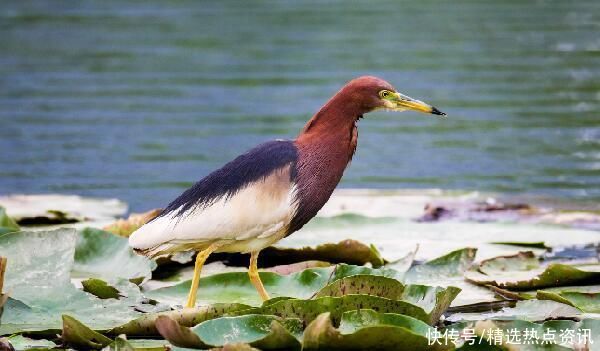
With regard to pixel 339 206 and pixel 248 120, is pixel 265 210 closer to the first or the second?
pixel 339 206

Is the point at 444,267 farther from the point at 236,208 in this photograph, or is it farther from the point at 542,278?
the point at 236,208

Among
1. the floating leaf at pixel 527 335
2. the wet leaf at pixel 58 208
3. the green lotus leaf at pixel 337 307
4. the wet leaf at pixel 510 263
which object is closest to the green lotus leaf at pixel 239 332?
the green lotus leaf at pixel 337 307

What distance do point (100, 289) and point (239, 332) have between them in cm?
100

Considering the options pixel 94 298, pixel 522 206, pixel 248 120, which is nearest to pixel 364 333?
pixel 94 298

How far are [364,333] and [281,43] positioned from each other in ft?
43.4

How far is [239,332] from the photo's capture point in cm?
434

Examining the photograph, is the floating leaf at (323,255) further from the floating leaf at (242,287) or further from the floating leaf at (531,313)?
the floating leaf at (531,313)

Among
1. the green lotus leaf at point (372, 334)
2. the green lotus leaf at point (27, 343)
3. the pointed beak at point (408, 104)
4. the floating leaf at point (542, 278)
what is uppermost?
the pointed beak at point (408, 104)

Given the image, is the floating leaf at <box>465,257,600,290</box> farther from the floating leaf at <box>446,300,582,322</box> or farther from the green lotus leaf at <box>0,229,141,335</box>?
the green lotus leaf at <box>0,229,141,335</box>

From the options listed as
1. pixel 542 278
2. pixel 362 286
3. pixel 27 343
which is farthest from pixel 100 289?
pixel 542 278

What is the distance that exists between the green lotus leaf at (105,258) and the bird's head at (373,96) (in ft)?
4.18

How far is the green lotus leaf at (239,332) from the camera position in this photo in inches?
164

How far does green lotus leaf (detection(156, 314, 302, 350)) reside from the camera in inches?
164

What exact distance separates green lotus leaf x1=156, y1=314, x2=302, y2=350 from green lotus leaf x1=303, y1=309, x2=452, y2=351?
3.8 inches
